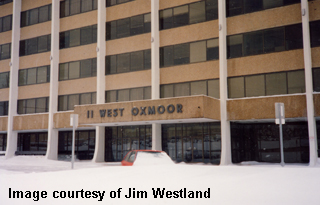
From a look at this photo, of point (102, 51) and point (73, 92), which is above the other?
point (102, 51)

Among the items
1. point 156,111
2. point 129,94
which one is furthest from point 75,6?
point 156,111

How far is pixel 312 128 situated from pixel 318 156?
11.2 feet

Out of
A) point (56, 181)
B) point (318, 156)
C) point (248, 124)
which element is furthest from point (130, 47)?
point (56, 181)

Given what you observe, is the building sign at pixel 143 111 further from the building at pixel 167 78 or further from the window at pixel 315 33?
the window at pixel 315 33

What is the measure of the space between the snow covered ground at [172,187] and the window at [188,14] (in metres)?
18.9

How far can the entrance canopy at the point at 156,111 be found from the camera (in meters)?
24.7

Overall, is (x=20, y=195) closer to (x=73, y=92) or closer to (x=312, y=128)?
(x=312, y=128)

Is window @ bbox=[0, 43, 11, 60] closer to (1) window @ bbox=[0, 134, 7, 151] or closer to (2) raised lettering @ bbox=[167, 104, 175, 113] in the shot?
(1) window @ bbox=[0, 134, 7, 151]

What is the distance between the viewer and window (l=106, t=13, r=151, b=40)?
31364 mm

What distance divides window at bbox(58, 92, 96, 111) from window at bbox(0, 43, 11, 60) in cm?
1015

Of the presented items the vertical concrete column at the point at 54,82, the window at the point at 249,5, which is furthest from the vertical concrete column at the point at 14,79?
the window at the point at 249,5

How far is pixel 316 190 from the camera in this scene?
8.23 meters

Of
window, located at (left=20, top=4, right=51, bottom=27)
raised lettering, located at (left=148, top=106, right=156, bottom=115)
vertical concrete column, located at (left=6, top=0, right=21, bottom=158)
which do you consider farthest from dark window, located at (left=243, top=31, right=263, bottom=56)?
vertical concrete column, located at (left=6, top=0, right=21, bottom=158)

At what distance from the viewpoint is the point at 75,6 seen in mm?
36188
